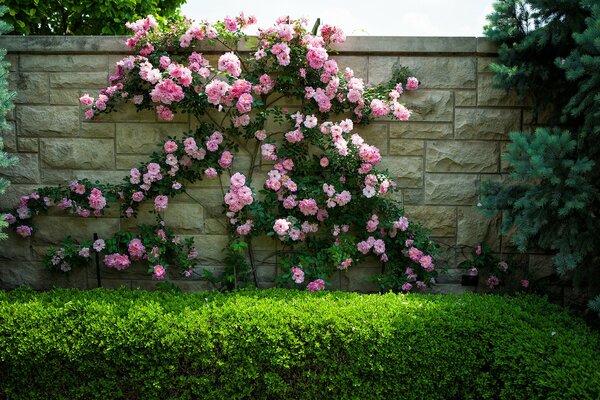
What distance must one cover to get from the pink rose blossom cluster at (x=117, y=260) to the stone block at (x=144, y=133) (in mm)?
739

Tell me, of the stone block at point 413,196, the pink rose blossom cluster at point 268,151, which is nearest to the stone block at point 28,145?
the pink rose blossom cluster at point 268,151

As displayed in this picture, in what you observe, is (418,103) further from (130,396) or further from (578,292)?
(130,396)

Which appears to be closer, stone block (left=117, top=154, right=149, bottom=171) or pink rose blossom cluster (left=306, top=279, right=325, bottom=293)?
pink rose blossom cluster (left=306, top=279, right=325, bottom=293)

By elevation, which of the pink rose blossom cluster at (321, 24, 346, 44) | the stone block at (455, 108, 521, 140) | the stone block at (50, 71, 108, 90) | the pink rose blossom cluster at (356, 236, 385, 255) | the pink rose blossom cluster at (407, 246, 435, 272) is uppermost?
the pink rose blossom cluster at (321, 24, 346, 44)

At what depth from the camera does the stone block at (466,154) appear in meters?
3.76

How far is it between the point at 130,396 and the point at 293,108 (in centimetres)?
206

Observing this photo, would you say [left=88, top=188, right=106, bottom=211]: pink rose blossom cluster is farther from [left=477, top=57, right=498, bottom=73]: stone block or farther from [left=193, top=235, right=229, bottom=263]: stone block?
[left=477, top=57, right=498, bottom=73]: stone block

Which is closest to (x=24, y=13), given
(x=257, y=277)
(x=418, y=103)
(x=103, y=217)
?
(x=103, y=217)

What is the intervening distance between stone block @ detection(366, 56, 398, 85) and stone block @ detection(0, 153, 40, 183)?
7.77 ft

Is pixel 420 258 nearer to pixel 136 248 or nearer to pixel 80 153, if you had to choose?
pixel 136 248

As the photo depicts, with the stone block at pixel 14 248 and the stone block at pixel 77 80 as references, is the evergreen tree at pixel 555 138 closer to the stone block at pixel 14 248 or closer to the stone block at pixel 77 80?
the stone block at pixel 77 80

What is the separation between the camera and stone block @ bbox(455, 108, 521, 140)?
373cm

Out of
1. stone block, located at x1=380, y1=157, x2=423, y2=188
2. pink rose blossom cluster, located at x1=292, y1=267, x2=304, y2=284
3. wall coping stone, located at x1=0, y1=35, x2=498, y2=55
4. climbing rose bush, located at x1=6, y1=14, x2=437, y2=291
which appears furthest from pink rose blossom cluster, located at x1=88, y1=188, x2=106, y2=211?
stone block, located at x1=380, y1=157, x2=423, y2=188

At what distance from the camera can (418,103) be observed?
12.3 ft
